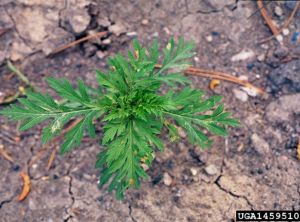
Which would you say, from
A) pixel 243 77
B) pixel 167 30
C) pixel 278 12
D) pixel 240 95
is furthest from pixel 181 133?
pixel 278 12

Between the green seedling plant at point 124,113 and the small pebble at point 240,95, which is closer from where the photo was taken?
the green seedling plant at point 124,113

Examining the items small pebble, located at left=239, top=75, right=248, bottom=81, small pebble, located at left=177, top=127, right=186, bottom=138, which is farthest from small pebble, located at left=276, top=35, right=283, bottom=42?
small pebble, located at left=177, top=127, right=186, bottom=138

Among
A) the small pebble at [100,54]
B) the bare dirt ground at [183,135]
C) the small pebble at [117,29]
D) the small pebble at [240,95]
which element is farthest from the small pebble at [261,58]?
the small pebble at [100,54]

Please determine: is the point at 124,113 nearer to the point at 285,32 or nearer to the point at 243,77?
the point at 243,77

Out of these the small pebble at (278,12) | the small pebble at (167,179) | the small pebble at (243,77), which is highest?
the small pebble at (278,12)

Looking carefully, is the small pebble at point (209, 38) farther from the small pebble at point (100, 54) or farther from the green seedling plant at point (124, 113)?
the green seedling plant at point (124, 113)

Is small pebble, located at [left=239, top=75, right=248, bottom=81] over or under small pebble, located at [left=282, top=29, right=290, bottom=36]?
under

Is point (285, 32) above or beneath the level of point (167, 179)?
above

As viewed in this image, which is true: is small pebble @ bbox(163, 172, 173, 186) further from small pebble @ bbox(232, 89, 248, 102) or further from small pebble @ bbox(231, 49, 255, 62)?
small pebble @ bbox(231, 49, 255, 62)

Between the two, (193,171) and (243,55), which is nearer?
(193,171)
